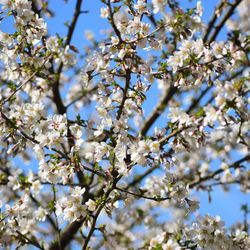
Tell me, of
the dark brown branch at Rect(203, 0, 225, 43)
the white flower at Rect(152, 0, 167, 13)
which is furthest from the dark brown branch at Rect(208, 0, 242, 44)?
the white flower at Rect(152, 0, 167, 13)

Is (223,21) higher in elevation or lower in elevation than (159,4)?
higher

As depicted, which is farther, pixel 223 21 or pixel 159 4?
pixel 223 21

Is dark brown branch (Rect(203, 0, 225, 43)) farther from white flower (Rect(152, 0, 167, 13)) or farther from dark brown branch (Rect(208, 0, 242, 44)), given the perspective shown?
white flower (Rect(152, 0, 167, 13))

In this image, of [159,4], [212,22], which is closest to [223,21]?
[212,22]

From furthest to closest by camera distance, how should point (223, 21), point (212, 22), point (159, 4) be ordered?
1. point (212, 22)
2. point (223, 21)
3. point (159, 4)

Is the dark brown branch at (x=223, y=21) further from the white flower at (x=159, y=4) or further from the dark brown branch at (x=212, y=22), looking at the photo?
the white flower at (x=159, y=4)

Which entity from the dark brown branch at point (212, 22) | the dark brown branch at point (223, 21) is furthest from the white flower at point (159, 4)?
the dark brown branch at point (212, 22)

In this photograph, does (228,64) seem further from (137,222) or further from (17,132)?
(137,222)

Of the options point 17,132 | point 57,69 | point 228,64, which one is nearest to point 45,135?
point 17,132

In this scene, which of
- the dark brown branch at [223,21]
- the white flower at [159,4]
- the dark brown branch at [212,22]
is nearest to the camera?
the white flower at [159,4]

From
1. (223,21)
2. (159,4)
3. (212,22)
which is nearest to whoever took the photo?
(159,4)

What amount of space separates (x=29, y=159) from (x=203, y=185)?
2860 mm

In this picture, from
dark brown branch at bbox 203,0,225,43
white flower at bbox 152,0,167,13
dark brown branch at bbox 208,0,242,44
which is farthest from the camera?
dark brown branch at bbox 203,0,225,43

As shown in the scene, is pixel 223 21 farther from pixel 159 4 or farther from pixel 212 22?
pixel 159 4
